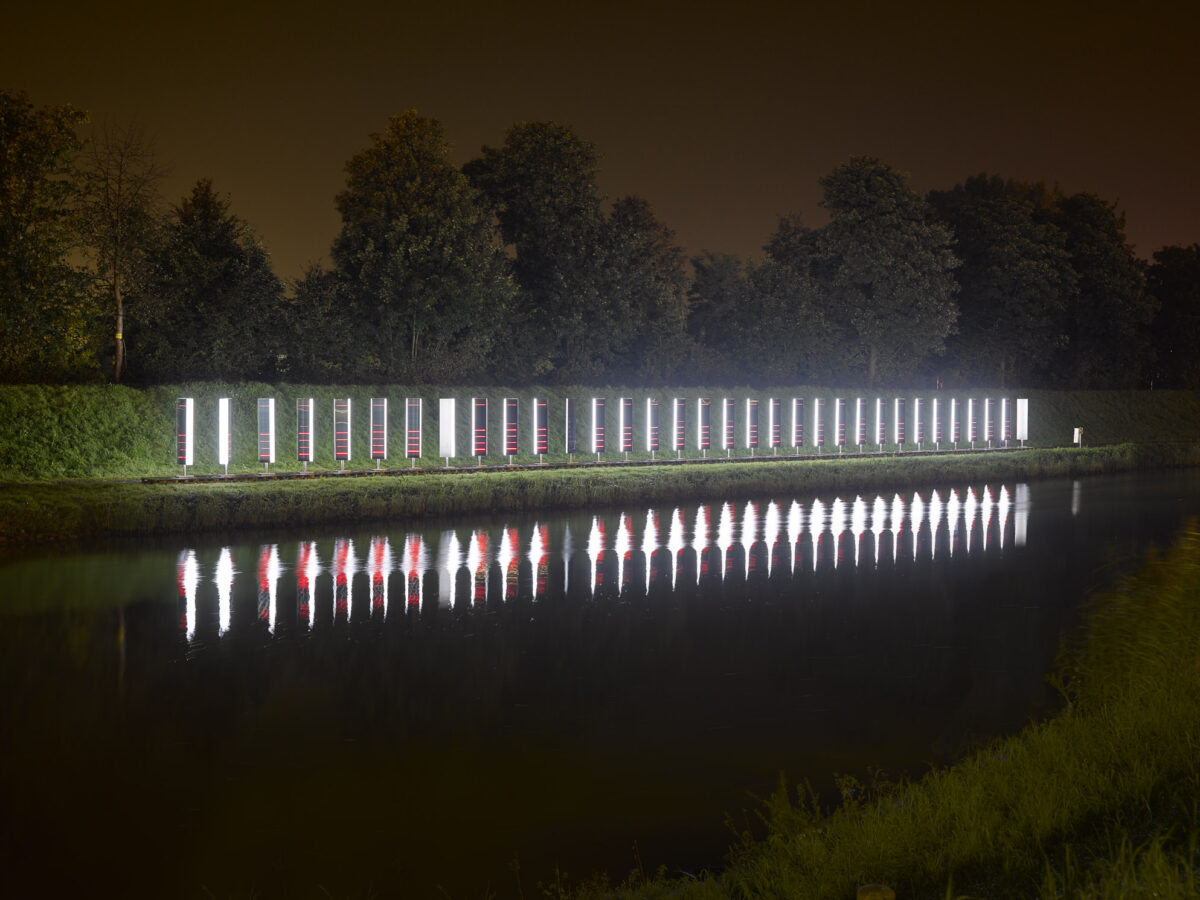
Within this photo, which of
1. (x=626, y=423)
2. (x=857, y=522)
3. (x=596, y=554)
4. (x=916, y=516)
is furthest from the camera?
(x=626, y=423)

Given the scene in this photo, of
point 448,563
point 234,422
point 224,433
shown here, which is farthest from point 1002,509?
point 234,422

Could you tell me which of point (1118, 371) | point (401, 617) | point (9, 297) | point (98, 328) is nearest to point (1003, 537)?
point (401, 617)

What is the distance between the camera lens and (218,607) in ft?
41.1

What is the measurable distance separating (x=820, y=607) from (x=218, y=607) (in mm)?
6969

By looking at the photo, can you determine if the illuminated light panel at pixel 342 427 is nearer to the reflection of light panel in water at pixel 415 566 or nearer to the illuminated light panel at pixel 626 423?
the reflection of light panel in water at pixel 415 566

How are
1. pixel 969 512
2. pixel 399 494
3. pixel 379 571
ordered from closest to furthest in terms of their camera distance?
pixel 379 571
pixel 399 494
pixel 969 512

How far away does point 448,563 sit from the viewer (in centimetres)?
1614

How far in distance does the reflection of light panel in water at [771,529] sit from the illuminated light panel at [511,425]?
763 centimetres

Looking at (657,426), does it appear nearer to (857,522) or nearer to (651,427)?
(651,427)

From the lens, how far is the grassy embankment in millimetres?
18359

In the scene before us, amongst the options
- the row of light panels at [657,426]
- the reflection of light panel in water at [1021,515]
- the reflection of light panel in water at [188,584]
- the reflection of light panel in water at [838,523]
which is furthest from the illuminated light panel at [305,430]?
the reflection of light panel in water at [1021,515]

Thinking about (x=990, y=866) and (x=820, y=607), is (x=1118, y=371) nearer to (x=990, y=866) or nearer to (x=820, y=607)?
(x=820, y=607)

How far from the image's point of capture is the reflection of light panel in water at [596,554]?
48.1 ft

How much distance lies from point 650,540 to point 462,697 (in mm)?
10467
